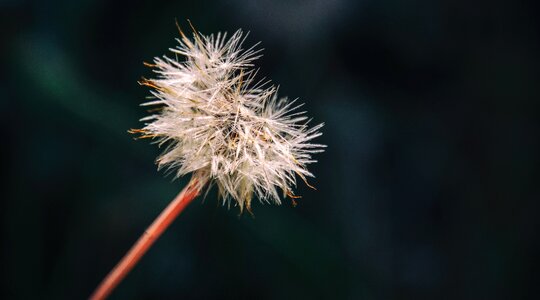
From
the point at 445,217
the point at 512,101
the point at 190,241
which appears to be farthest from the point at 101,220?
the point at 512,101

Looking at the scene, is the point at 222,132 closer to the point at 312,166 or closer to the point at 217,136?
the point at 217,136

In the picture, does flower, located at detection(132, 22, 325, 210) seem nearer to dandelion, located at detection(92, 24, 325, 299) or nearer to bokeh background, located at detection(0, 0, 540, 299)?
dandelion, located at detection(92, 24, 325, 299)

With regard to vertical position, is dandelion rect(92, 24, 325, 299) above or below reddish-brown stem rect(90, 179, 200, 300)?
above

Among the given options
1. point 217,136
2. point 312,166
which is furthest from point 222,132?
point 312,166

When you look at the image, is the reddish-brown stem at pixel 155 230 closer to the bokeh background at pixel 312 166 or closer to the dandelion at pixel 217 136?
the dandelion at pixel 217 136

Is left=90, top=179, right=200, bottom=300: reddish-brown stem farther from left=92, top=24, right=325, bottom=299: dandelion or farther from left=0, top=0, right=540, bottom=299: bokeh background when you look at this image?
left=0, top=0, right=540, bottom=299: bokeh background

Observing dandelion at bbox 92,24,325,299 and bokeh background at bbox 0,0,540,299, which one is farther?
bokeh background at bbox 0,0,540,299

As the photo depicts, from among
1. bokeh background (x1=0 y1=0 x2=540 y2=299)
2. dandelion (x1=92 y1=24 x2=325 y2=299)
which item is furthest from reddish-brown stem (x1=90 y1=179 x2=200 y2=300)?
bokeh background (x1=0 y1=0 x2=540 y2=299)
